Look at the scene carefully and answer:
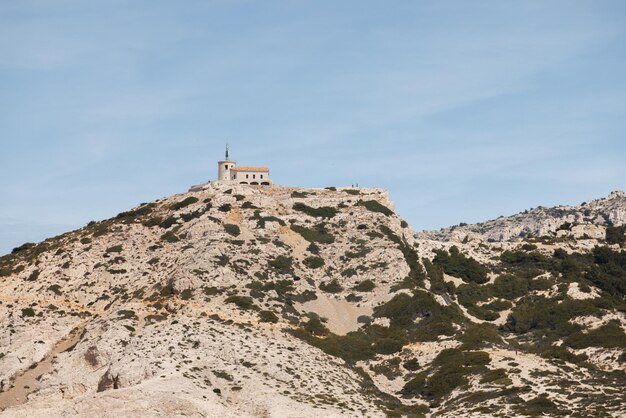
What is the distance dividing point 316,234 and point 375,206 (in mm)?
12638

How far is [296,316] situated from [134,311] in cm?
1990

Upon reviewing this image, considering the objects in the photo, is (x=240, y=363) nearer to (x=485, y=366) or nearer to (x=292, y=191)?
(x=485, y=366)

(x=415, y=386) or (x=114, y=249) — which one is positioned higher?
(x=114, y=249)

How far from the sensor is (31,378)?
103 m

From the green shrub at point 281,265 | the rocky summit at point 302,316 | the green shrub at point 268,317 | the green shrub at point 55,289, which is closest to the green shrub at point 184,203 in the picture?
the rocky summit at point 302,316

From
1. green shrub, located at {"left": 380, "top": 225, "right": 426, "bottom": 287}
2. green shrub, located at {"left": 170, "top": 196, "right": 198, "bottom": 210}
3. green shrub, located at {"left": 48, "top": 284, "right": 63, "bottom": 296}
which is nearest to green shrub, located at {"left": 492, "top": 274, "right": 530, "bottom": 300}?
green shrub, located at {"left": 380, "top": 225, "right": 426, "bottom": 287}

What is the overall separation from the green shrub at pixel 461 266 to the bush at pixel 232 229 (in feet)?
101

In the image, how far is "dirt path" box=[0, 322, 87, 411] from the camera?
98.4 m

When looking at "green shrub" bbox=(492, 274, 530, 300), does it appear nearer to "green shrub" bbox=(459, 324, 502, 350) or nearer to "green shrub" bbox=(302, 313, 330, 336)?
"green shrub" bbox=(459, 324, 502, 350)

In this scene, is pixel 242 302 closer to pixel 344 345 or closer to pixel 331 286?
pixel 344 345

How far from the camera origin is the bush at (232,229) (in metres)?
136

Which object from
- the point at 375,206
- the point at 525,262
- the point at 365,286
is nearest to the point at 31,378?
the point at 365,286

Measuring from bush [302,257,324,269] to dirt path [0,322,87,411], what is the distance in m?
35.2

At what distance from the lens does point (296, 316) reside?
11944 cm
